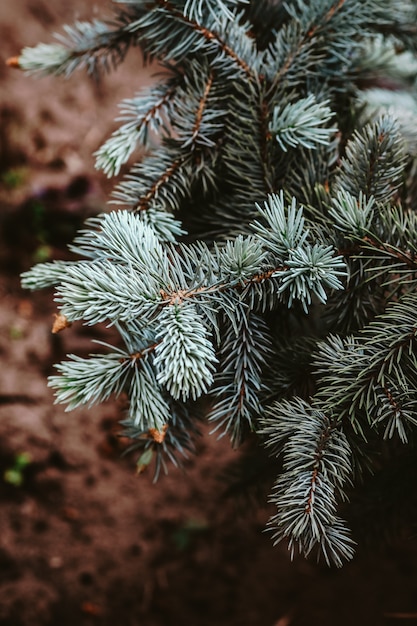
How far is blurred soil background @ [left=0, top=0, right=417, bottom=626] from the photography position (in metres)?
1.36

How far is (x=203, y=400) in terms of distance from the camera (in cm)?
88

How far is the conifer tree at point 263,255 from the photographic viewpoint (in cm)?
63

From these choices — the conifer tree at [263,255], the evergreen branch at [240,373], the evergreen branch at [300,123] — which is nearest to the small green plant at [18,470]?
the conifer tree at [263,255]

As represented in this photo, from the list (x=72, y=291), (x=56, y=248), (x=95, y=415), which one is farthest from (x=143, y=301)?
(x=56, y=248)

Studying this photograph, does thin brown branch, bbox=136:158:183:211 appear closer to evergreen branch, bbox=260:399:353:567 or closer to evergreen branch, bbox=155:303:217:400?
evergreen branch, bbox=155:303:217:400

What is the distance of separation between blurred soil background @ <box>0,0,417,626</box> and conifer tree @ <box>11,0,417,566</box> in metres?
0.52

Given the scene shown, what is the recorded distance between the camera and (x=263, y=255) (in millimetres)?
633

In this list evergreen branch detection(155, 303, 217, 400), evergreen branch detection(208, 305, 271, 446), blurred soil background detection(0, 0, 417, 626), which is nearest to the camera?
evergreen branch detection(155, 303, 217, 400)

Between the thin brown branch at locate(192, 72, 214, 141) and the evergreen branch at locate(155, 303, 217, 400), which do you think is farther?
the thin brown branch at locate(192, 72, 214, 141)

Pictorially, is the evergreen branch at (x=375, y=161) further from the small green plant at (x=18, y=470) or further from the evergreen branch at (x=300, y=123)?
the small green plant at (x=18, y=470)

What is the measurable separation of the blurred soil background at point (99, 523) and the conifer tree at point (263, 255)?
0.52 metres

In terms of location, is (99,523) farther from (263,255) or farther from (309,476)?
(263,255)

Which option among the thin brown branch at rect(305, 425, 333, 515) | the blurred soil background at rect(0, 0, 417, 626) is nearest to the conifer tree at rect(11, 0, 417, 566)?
the thin brown branch at rect(305, 425, 333, 515)

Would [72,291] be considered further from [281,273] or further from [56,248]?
[56,248]
